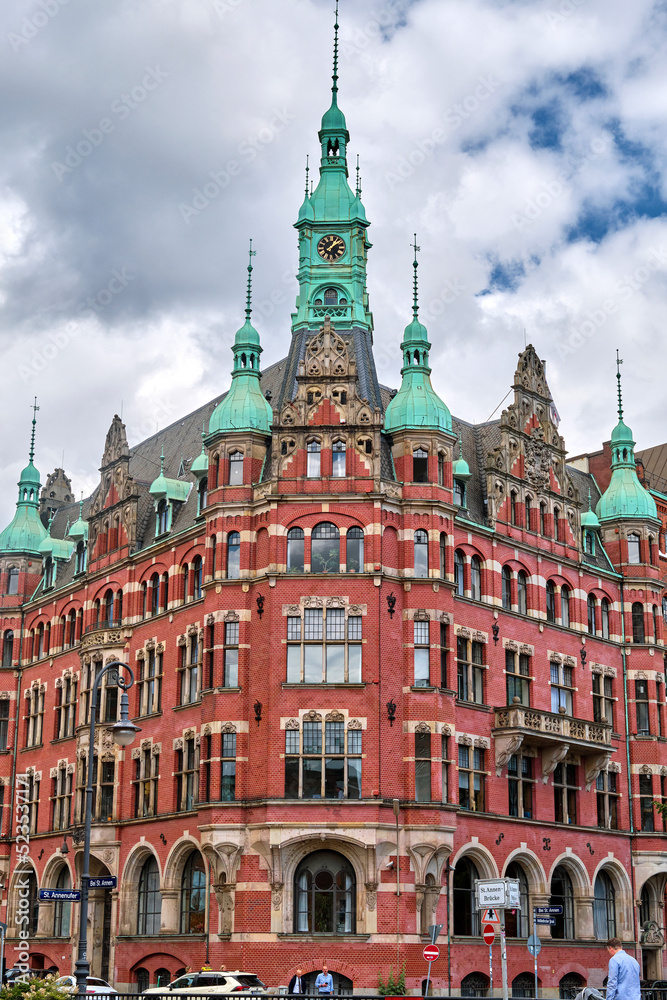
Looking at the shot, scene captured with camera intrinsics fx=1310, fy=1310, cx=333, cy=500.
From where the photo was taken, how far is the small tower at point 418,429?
54969 mm

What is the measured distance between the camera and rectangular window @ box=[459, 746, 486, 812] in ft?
180

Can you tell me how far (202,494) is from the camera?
6062cm

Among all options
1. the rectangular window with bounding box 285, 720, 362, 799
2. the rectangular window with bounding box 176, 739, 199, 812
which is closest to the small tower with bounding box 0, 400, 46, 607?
the rectangular window with bounding box 176, 739, 199, 812

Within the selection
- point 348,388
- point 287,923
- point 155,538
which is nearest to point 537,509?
point 348,388

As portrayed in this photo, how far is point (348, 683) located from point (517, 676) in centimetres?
1121

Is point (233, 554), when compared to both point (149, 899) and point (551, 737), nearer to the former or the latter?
point (551, 737)

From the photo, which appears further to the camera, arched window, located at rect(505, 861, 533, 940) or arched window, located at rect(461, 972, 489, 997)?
arched window, located at rect(505, 861, 533, 940)

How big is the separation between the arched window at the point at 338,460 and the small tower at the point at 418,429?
7.89 ft

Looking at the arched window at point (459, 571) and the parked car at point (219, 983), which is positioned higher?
the arched window at point (459, 571)

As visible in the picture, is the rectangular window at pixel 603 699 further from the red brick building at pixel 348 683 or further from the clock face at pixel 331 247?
the clock face at pixel 331 247

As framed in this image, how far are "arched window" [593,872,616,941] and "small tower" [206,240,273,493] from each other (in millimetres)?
25539

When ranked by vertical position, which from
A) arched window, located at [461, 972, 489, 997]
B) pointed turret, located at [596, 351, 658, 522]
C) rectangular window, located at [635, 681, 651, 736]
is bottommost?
arched window, located at [461, 972, 489, 997]

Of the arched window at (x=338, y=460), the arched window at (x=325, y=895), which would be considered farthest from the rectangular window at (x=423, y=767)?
the arched window at (x=338, y=460)

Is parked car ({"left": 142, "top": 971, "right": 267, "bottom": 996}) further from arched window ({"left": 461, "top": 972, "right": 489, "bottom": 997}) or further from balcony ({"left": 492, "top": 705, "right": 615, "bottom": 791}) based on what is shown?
balcony ({"left": 492, "top": 705, "right": 615, "bottom": 791})
